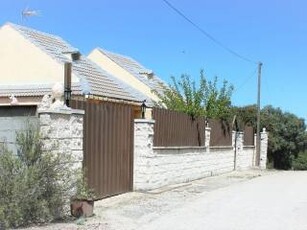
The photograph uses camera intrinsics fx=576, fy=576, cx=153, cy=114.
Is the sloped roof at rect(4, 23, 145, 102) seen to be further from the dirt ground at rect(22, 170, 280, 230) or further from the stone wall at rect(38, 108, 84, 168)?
the stone wall at rect(38, 108, 84, 168)

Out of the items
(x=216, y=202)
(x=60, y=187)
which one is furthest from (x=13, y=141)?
(x=216, y=202)

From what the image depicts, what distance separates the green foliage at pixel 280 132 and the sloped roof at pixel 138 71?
774cm

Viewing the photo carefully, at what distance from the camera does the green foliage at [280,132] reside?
46.0 meters

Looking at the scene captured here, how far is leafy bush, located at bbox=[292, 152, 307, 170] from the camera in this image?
4962cm

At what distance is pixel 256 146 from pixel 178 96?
11.7 m

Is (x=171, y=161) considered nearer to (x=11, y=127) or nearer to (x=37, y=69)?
(x=11, y=127)

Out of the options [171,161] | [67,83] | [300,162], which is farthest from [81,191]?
[300,162]

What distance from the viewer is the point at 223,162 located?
26922 millimetres

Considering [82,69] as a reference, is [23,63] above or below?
above

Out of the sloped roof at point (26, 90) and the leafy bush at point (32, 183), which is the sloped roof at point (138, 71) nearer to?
the sloped roof at point (26, 90)

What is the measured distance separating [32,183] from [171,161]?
9.39m

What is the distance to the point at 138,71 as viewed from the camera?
135 ft

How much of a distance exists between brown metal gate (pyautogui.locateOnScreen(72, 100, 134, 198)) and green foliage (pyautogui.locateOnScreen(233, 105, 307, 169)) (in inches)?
1142

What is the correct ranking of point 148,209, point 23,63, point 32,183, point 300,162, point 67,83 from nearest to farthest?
1. point 32,183
2. point 67,83
3. point 148,209
4. point 23,63
5. point 300,162
